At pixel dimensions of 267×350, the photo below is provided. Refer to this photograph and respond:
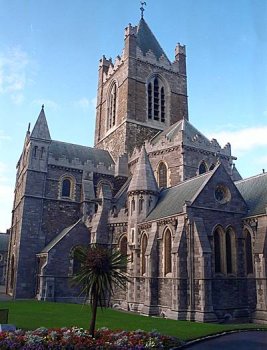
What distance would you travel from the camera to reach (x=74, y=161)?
3753 centimetres

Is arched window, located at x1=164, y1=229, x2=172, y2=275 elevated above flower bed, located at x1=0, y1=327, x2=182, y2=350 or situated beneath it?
elevated above

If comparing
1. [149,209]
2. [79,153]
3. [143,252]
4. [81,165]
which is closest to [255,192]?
[149,209]

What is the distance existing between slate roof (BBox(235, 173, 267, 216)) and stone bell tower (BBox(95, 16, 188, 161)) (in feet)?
50.7

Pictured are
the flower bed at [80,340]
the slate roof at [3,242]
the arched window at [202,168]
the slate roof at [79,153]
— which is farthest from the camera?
the slate roof at [3,242]

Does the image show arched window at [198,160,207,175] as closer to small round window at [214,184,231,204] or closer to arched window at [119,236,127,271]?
small round window at [214,184,231,204]

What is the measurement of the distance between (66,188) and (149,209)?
37.6 ft

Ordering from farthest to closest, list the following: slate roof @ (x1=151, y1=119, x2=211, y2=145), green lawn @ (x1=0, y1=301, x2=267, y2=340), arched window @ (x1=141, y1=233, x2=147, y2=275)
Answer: slate roof @ (x1=151, y1=119, x2=211, y2=145) → arched window @ (x1=141, y1=233, x2=147, y2=275) → green lawn @ (x1=0, y1=301, x2=267, y2=340)

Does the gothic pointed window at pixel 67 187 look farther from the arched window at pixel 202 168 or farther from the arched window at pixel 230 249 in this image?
the arched window at pixel 230 249

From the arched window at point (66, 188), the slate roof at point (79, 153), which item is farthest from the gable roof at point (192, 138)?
the arched window at point (66, 188)

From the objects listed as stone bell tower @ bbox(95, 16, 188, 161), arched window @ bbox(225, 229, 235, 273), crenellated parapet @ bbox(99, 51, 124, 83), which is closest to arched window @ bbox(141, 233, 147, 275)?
arched window @ bbox(225, 229, 235, 273)

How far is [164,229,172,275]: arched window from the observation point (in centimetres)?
2472

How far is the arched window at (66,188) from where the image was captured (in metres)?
36.6

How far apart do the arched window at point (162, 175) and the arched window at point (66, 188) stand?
31.6ft

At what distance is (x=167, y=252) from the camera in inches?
989
